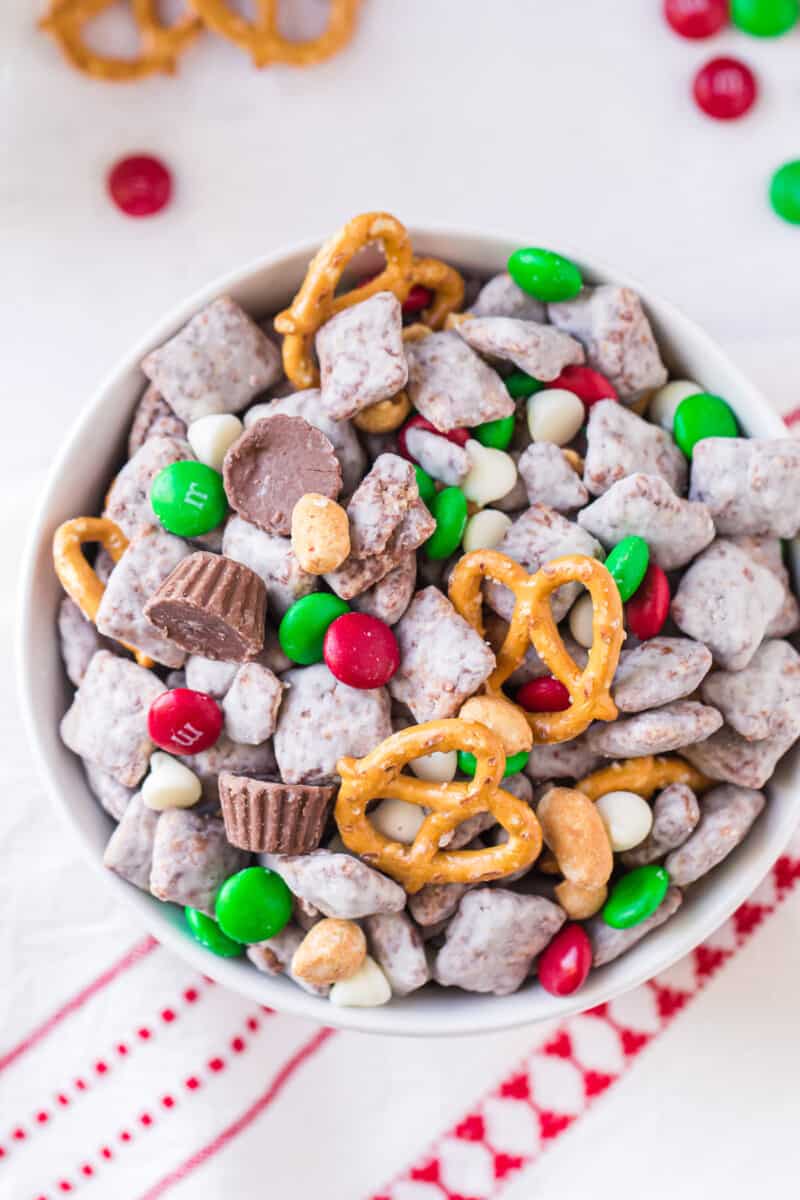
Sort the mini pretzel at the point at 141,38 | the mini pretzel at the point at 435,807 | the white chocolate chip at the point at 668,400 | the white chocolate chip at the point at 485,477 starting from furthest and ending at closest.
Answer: the mini pretzel at the point at 141,38, the white chocolate chip at the point at 668,400, the white chocolate chip at the point at 485,477, the mini pretzel at the point at 435,807

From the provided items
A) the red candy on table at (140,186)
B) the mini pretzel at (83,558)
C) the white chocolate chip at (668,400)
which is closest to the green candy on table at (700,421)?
the white chocolate chip at (668,400)

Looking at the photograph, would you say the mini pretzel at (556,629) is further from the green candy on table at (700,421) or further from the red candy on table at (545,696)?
the green candy on table at (700,421)

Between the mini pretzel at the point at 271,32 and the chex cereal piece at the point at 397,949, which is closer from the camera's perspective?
the chex cereal piece at the point at 397,949

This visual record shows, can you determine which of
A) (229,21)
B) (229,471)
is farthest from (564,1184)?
(229,21)

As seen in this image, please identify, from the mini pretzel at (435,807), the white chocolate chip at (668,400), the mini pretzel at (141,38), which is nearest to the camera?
the mini pretzel at (435,807)

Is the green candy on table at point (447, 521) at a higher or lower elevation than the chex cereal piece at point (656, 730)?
higher

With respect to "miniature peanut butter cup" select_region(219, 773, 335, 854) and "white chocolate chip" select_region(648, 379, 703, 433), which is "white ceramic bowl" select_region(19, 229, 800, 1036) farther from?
"miniature peanut butter cup" select_region(219, 773, 335, 854)

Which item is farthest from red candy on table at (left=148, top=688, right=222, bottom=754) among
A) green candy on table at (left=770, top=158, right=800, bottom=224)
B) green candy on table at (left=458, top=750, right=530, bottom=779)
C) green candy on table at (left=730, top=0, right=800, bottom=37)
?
green candy on table at (left=730, top=0, right=800, bottom=37)

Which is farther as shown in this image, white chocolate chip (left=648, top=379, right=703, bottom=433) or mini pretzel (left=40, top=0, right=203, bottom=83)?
mini pretzel (left=40, top=0, right=203, bottom=83)
